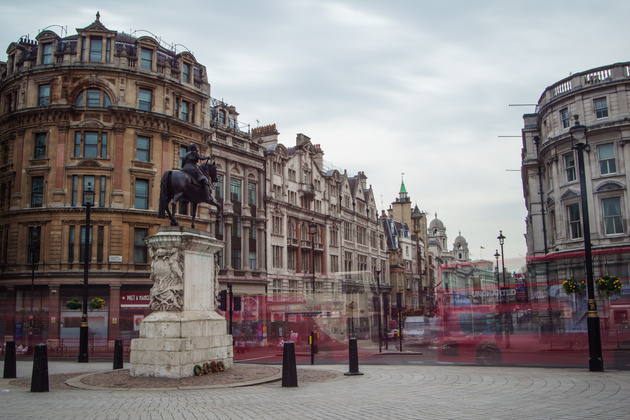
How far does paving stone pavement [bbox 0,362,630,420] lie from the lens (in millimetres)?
8945

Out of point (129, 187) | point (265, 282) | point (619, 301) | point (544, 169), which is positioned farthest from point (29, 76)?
point (619, 301)

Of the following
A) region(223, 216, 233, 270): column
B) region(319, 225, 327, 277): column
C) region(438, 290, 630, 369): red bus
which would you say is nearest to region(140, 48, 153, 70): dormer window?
region(223, 216, 233, 270): column

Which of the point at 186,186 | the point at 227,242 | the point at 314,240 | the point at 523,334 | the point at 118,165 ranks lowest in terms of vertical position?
the point at 523,334

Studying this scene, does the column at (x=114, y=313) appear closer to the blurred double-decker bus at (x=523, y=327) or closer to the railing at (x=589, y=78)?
the blurred double-decker bus at (x=523, y=327)

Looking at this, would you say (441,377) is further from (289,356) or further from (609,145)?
(609,145)

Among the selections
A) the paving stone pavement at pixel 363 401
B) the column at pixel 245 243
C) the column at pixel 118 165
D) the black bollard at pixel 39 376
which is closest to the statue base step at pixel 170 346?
the paving stone pavement at pixel 363 401

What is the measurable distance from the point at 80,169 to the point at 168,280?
86.9 ft

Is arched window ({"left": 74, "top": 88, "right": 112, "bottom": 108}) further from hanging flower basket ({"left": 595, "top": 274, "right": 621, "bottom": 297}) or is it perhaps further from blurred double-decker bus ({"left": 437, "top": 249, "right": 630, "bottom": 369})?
hanging flower basket ({"left": 595, "top": 274, "right": 621, "bottom": 297})

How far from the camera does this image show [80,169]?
37.2 m

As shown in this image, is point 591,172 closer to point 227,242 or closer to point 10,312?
point 227,242

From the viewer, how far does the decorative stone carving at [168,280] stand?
1395 centimetres

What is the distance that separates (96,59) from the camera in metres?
38.4

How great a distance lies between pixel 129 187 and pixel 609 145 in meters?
31.4

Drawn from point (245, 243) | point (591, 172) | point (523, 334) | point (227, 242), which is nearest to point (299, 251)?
point (245, 243)
